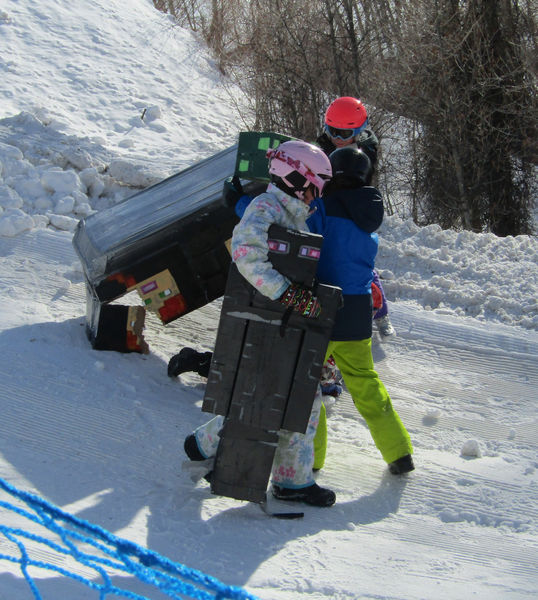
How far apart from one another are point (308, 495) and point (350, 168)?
1.54 meters

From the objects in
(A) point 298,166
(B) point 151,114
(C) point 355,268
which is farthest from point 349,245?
(B) point 151,114

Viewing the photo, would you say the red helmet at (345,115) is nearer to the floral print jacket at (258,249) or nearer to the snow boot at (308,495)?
the floral print jacket at (258,249)

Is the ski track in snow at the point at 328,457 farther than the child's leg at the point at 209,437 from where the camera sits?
No

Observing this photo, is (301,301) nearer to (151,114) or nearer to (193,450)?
(193,450)

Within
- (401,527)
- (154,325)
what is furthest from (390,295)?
(401,527)

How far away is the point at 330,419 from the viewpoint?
4.75m

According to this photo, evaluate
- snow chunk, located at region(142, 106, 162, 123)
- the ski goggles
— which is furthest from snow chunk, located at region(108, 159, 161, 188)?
the ski goggles

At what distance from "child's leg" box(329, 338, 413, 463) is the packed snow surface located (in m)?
0.21

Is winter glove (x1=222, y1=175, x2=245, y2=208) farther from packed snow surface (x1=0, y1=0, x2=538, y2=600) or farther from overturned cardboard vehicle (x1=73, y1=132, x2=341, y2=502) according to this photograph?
packed snow surface (x1=0, y1=0, x2=538, y2=600)

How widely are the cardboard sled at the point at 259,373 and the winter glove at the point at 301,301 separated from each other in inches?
1.4

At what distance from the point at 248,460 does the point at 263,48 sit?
8.07 metres

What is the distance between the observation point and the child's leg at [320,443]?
390 cm

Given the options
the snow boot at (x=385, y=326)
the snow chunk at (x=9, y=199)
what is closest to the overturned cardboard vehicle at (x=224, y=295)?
the snow boot at (x=385, y=326)

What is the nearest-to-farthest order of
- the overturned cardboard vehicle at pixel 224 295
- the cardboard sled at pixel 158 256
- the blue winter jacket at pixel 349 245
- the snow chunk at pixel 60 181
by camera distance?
the overturned cardboard vehicle at pixel 224 295
the blue winter jacket at pixel 349 245
the cardboard sled at pixel 158 256
the snow chunk at pixel 60 181
